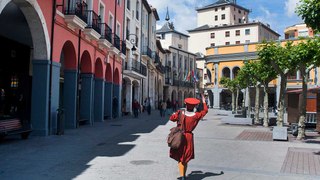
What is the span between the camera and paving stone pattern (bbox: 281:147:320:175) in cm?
817

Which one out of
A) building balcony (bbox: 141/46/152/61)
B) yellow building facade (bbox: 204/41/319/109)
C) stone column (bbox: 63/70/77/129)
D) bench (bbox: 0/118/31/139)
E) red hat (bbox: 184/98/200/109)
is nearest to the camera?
red hat (bbox: 184/98/200/109)

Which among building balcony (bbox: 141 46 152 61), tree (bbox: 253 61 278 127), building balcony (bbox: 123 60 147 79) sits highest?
building balcony (bbox: 141 46 152 61)

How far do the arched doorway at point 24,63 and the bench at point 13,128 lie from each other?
2.48ft

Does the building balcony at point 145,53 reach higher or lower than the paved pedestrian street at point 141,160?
higher

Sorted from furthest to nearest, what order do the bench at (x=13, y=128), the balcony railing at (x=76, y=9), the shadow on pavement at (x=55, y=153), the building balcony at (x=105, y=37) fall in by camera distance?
the building balcony at (x=105, y=37) → the balcony railing at (x=76, y=9) → the bench at (x=13, y=128) → the shadow on pavement at (x=55, y=153)

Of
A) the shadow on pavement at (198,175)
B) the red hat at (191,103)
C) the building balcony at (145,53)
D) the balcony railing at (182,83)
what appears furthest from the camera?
the balcony railing at (182,83)

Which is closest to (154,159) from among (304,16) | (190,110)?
(190,110)

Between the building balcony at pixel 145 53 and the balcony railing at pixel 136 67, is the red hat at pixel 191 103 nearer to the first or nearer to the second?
the balcony railing at pixel 136 67

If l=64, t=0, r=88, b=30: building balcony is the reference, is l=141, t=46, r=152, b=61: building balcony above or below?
above

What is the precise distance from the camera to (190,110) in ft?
22.8

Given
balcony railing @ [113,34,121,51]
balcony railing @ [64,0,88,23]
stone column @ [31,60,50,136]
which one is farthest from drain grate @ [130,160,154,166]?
balcony railing @ [113,34,121,51]

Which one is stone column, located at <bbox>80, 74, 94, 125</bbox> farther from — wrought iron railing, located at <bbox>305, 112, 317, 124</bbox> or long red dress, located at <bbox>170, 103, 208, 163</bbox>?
long red dress, located at <bbox>170, 103, 208, 163</bbox>

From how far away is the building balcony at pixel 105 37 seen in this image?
69.4 ft

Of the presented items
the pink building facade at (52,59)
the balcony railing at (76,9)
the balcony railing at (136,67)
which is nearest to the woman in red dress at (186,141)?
the pink building facade at (52,59)
